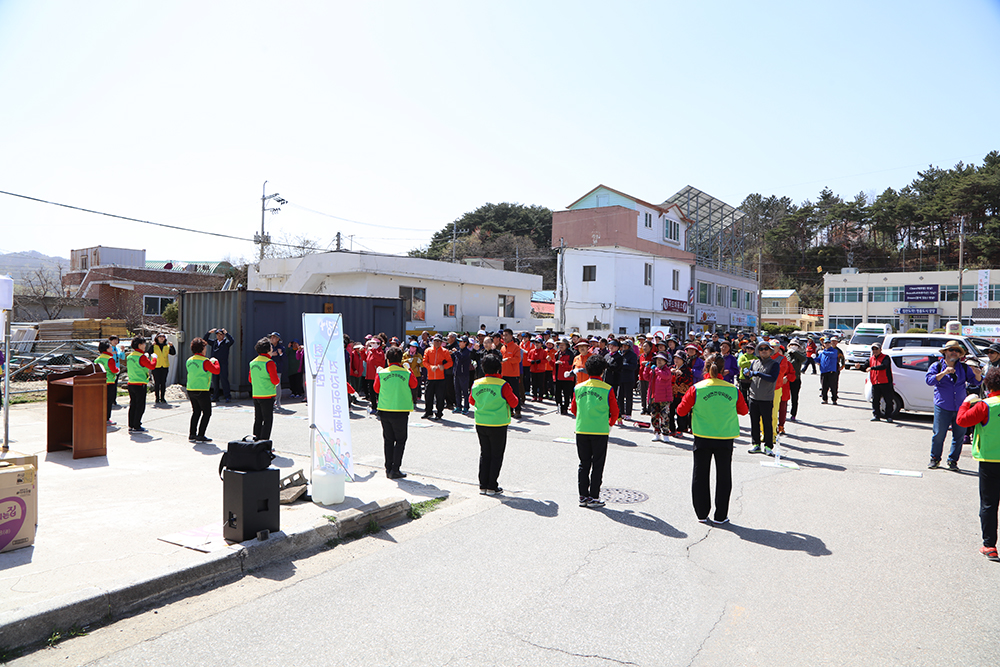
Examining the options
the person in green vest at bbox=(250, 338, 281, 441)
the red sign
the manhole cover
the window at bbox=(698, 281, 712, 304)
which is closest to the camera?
the manhole cover

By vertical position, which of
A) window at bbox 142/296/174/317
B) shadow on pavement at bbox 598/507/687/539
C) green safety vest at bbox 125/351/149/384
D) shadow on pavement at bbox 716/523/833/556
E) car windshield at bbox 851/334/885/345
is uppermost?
window at bbox 142/296/174/317

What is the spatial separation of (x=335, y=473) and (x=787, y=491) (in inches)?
220

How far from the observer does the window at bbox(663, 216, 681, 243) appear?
4828 cm

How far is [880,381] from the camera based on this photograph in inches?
552

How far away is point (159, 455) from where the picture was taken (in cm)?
959

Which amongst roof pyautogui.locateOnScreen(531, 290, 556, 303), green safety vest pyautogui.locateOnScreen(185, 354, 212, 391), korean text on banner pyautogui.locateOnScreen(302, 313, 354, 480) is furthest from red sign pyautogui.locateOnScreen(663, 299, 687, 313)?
korean text on banner pyautogui.locateOnScreen(302, 313, 354, 480)

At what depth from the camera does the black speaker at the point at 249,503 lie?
544cm

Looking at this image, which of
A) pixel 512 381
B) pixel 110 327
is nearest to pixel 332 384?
pixel 512 381

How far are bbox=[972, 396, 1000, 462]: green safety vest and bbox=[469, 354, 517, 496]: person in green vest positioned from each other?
14.9 feet

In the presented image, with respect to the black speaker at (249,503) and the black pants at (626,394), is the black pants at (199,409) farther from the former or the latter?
the black pants at (626,394)

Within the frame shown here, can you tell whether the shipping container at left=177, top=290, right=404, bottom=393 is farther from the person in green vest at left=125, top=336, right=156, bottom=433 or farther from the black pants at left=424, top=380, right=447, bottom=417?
the black pants at left=424, top=380, right=447, bottom=417

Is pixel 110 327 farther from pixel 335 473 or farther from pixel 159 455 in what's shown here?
pixel 335 473

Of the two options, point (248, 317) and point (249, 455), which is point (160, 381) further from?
point (249, 455)

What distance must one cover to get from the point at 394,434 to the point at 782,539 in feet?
15.8
